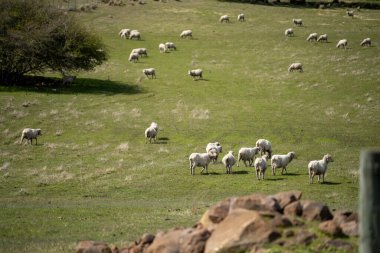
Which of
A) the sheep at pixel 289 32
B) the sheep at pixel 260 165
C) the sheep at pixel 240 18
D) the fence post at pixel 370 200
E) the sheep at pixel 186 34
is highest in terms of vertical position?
the sheep at pixel 240 18

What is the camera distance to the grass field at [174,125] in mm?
26156

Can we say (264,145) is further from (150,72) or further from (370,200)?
(370,200)

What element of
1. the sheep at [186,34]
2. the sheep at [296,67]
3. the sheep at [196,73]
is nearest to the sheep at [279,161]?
the sheep at [196,73]

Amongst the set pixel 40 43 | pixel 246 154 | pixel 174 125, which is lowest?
pixel 246 154

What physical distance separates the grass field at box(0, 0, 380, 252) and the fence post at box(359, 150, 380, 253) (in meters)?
12.5

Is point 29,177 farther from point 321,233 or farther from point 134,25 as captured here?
point 134,25

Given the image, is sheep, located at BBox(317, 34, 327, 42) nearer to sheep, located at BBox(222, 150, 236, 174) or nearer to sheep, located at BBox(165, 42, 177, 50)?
sheep, located at BBox(165, 42, 177, 50)

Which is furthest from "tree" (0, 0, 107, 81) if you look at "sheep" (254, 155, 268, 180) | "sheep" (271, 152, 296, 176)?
"sheep" (254, 155, 268, 180)

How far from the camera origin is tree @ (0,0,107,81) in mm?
62062

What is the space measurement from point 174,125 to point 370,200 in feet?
136

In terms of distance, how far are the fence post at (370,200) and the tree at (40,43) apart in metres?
59.4

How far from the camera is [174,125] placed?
4753cm

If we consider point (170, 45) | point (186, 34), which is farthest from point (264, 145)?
point (186, 34)

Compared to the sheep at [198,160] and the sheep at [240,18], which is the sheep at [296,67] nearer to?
the sheep at [240,18]
